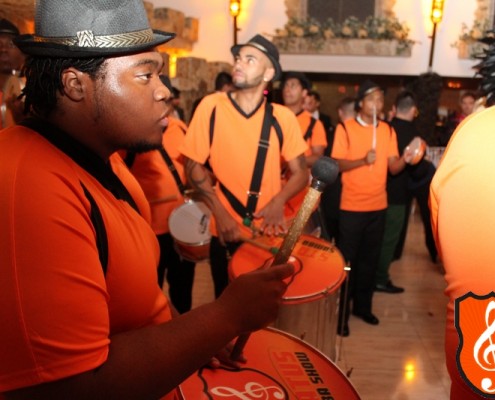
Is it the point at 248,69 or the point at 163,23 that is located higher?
the point at 163,23

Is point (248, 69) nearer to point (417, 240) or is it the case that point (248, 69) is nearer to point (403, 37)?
point (417, 240)

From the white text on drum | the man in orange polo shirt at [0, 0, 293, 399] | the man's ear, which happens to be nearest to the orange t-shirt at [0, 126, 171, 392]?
the man in orange polo shirt at [0, 0, 293, 399]

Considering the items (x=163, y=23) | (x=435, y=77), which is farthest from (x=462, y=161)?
(x=163, y=23)

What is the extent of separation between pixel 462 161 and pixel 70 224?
2.63ft

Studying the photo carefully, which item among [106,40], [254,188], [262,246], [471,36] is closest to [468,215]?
[106,40]

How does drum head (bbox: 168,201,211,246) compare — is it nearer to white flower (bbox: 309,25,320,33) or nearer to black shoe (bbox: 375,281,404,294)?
black shoe (bbox: 375,281,404,294)

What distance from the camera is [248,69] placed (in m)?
3.04

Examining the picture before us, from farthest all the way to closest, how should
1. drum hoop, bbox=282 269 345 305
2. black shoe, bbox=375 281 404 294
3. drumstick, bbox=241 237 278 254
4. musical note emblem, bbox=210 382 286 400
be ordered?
black shoe, bbox=375 281 404 294 → drumstick, bbox=241 237 278 254 → drum hoop, bbox=282 269 345 305 → musical note emblem, bbox=210 382 286 400

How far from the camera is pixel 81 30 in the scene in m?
1.02

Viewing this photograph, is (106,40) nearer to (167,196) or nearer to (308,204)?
(308,204)

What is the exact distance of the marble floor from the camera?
318 cm

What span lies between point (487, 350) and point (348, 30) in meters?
12.0

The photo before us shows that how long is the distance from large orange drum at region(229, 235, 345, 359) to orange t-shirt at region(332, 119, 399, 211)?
1545 mm

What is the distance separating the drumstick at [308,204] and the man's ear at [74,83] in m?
0.58
